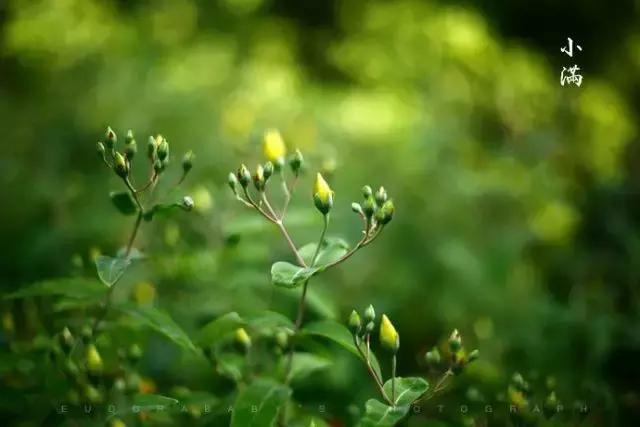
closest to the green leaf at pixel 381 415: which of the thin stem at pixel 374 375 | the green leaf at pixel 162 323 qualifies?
the thin stem at pixel 374 375

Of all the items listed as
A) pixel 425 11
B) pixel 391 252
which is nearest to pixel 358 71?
pixel 425 11

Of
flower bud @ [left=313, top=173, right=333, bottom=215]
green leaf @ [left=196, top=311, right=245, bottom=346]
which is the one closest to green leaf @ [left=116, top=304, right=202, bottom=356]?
green leaf @ [left=196, top=311, right=245, bottom=346]

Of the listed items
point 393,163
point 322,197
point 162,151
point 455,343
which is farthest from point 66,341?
point 393,163

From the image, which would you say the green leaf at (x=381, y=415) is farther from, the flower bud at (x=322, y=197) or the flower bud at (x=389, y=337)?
the flower bud at (x=322, y=197)

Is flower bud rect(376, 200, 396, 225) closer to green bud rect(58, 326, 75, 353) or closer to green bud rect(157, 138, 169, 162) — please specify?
green bud rect(157, 138, 169, 162)

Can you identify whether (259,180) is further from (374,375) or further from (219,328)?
(374,375)

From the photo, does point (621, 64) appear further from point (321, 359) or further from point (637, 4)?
point (321, 359)
